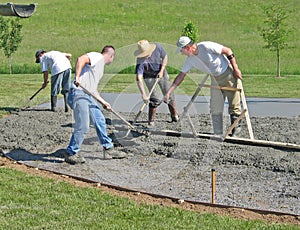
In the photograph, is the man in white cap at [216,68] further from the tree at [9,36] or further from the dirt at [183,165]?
the tree at [9,36]

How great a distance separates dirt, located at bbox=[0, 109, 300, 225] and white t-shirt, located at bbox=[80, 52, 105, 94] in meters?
1.11

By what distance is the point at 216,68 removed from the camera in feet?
33.9

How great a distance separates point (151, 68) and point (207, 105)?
3626 mm

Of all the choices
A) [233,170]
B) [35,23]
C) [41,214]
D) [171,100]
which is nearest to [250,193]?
[233,170]

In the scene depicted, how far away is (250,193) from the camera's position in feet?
25.1

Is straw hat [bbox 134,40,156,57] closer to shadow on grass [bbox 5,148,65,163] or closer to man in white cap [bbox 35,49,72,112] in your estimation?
shadow on grass [bbox 5,148,65,163]

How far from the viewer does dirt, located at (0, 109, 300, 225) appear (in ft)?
24.0

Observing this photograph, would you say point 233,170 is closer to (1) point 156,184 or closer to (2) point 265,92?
(1) point 156,184

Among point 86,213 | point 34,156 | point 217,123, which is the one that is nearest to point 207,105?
point 217,123

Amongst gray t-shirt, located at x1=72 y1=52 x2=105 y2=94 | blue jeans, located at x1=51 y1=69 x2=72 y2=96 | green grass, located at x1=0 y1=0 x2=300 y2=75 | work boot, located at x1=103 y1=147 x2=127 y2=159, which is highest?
gray t-shirt, located at x1=72 y1=52 x2=105 y2=94

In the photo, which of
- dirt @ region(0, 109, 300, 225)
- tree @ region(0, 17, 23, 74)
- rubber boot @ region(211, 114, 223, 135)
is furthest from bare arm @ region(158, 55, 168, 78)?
tree @ region(0, 17, 23, 74)

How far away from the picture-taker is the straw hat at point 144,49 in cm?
1088

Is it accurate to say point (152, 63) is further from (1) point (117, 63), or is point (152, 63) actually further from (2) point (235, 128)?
(1) point (117, 63)

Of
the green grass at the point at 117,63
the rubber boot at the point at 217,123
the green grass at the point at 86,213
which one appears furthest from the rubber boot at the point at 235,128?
the green grass at the point at 86,213
